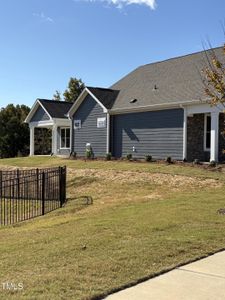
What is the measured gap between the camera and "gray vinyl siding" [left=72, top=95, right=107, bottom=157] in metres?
28.7

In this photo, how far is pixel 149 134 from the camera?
1009 inches

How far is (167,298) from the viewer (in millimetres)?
4930

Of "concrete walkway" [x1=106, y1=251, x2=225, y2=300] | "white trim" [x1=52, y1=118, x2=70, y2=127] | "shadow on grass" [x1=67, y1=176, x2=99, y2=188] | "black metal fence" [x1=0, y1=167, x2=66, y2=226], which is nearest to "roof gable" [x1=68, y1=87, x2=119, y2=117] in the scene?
"white trim" [x1=52, y1=118, x2=70, y2=127]

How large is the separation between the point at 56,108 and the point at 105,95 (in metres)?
7.38

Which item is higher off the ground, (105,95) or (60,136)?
(105,95)

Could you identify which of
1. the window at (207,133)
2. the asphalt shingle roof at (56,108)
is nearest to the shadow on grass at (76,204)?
the window at (207,133)

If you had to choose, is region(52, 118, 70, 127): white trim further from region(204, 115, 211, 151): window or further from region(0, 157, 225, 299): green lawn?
region(0, 157, 225, 299): green lawn

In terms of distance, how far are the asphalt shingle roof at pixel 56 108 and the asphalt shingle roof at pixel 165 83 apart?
514 cm

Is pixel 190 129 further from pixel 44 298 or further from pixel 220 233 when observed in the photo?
pixel 44 298

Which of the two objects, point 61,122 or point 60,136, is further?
point 60,136

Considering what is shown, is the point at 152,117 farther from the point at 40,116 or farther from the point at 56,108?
the point at 40,116

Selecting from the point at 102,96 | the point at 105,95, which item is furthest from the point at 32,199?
the point at 105,95

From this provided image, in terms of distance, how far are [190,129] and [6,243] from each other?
646 inches

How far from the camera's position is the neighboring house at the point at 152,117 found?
76.4 feet
